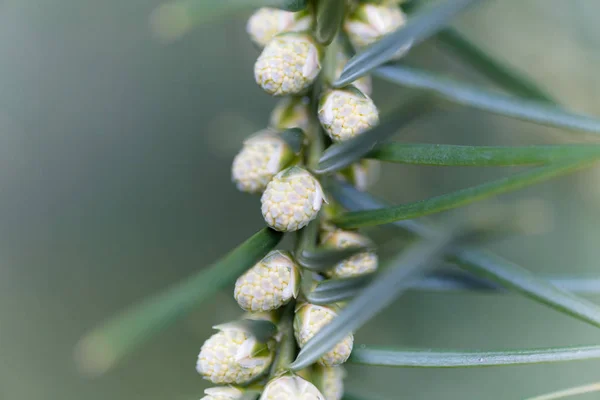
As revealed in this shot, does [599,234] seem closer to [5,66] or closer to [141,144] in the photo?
[141,144]

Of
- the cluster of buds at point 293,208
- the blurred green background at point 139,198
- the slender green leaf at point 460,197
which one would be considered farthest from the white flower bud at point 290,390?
the blurred green background at point 139,198

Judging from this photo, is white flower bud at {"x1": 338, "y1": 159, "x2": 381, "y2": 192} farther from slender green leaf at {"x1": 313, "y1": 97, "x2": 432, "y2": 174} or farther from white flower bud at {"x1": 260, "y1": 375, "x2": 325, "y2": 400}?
white flower bud at {"x1": 260, "y1": 375, "x2": 325, "y2": 400}

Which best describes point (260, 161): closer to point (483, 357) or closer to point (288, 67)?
point (288, 67)

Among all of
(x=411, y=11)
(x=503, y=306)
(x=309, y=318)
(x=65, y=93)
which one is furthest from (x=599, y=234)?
(x=65, y=93)

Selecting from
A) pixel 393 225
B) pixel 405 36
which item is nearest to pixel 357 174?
pixel 393 225

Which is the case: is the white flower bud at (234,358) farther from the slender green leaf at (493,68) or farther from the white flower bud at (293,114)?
the slender green leaf at (493,68)

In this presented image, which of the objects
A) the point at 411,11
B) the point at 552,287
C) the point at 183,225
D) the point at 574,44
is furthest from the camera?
the point at 183,225

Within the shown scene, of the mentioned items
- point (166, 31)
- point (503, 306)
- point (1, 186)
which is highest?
point (166, 31)
